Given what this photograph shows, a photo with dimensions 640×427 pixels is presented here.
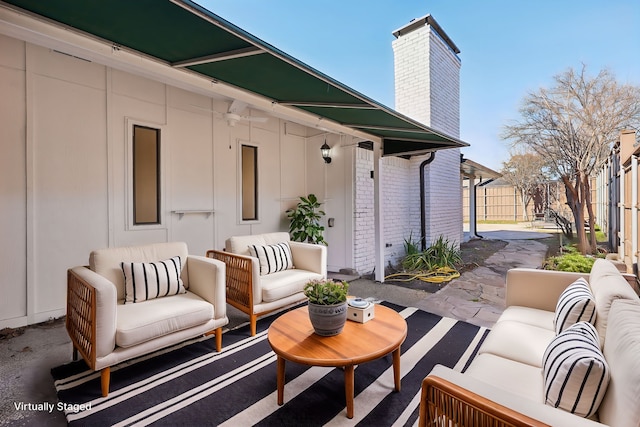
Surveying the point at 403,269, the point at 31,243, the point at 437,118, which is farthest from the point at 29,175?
the point at 437,118

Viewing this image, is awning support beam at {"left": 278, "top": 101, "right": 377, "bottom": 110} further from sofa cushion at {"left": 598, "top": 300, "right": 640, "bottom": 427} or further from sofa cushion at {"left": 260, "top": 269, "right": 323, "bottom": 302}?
sofa cushion at {"left": 598, "top": 300, "right": 640, "bottom": 427}

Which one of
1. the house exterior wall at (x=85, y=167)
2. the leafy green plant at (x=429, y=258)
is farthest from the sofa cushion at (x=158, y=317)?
the leafy green plant at (x=429, y=258)

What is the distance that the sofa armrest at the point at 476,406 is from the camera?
0.97 m

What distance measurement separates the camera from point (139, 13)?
71.9 inches

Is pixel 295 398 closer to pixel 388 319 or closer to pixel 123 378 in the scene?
pixel 388 319

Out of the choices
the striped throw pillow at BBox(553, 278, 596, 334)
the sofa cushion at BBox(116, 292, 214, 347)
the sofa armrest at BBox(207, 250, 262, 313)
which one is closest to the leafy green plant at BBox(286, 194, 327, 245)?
the sofa armrest at BBox(207, 250, 262, 313)

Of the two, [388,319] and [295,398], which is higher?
[388,319]

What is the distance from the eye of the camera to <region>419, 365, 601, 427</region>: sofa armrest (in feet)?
3.18

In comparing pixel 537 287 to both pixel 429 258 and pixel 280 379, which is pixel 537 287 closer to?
pixel 280 379

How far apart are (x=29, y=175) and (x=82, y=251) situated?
96 centimetres

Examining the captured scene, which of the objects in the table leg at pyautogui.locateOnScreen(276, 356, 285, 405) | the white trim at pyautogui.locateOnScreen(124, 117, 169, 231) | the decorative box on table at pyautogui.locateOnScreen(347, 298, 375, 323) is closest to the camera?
the table leg at pyautogui.locateOnScreen(276, 356, 285, 405)

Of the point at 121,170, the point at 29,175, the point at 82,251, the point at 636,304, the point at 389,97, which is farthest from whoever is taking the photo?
the point at 389,97

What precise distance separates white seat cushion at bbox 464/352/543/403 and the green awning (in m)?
2.37

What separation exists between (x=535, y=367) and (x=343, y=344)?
106 centimetres
